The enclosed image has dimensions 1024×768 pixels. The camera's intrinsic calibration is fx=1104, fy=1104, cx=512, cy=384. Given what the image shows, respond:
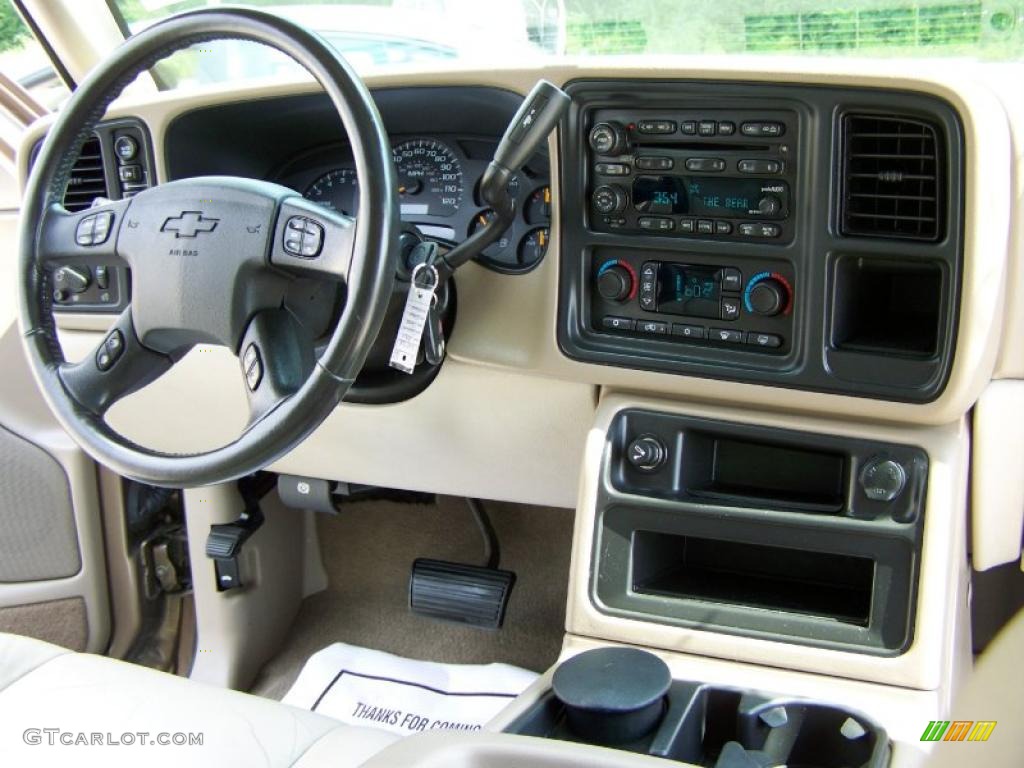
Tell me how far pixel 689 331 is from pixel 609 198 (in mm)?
192

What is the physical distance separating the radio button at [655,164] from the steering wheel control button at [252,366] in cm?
51

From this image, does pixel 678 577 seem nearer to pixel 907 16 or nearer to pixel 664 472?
pixel 664 472

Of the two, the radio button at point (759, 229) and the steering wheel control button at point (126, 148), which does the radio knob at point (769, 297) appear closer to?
the radio button at point (759, 229)

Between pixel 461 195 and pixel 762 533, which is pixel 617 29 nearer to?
pixel 461 195

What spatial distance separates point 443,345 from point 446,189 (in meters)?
0.27

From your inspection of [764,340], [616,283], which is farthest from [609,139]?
[764,340]

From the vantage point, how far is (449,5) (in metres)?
1.75

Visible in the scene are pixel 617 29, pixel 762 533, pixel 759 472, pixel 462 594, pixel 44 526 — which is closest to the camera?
pixel 762 533

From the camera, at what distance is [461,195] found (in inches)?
62.4

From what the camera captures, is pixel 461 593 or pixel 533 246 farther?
pixel 461 593

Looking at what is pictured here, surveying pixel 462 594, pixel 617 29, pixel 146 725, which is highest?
pixel 617 29

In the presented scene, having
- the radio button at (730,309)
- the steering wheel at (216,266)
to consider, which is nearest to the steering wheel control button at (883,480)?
the radio button at (730,309)

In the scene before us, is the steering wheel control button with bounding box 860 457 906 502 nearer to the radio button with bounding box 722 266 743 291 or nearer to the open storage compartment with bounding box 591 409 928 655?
the open storage compartment with bounding box 591 409 928 655

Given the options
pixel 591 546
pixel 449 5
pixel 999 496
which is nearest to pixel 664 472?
pixel 591 546
